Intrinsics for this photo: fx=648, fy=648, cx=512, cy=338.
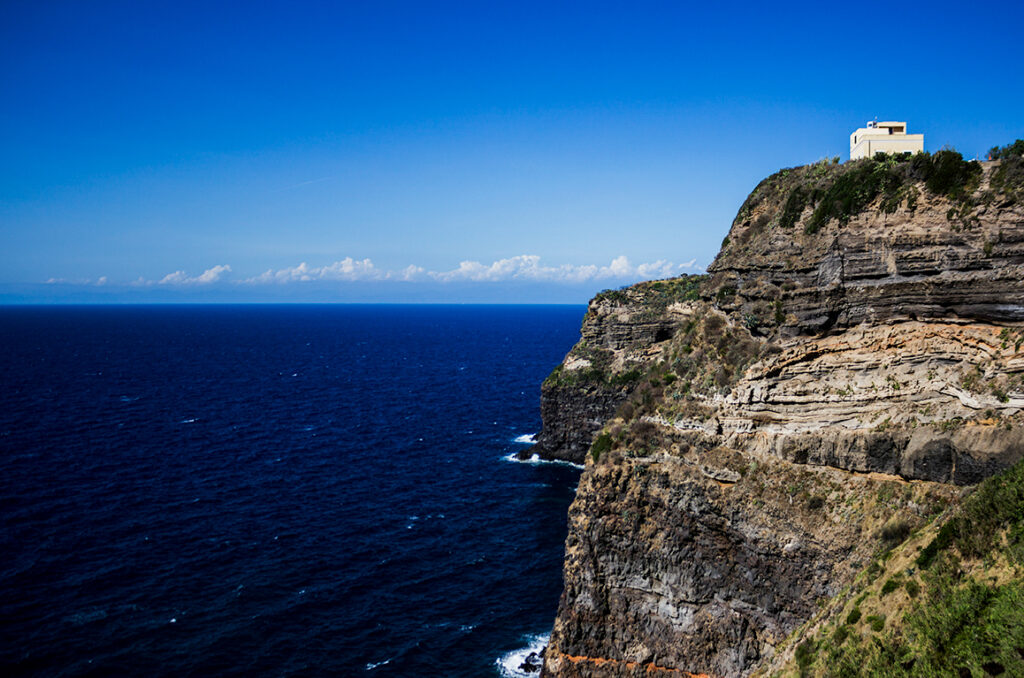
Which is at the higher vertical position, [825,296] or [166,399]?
[825,296]

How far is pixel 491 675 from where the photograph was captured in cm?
4531

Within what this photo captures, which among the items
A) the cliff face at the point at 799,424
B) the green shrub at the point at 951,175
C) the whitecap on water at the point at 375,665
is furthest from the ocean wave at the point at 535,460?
the green shrub at the point at 951,175

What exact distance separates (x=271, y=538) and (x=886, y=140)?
62.1 metres

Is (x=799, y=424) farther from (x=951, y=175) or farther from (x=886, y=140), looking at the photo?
(x=886, y=140)

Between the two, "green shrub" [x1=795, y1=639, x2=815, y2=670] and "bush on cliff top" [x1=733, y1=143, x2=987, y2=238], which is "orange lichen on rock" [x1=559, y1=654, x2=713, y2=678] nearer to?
"green shrub" [x1=795, y1=639, x2=815, y2=670]

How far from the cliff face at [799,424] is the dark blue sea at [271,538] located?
49.2ft

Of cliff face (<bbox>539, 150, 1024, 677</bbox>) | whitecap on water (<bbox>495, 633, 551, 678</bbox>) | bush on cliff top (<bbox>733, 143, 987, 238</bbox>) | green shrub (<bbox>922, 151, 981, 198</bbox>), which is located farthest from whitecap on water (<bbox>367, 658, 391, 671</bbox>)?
green shrub (<bbox>922, 151, 981, 198</bbox>)

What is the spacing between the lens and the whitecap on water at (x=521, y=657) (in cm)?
4538

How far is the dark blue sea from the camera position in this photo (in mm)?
47375

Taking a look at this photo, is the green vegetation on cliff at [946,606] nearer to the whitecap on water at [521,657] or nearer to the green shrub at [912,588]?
the green shrub at [912,588]

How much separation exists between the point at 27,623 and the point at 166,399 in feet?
275

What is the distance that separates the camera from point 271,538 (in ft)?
210

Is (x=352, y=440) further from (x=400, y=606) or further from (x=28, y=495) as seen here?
(x=400, y=606)

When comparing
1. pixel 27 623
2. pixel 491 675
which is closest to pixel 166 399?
pixel 27 623
